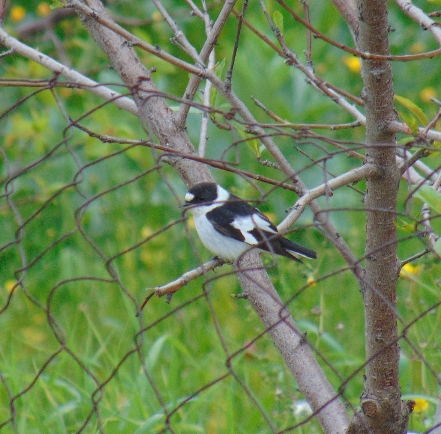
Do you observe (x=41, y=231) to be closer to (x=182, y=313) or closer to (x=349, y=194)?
(x=182, y=313)

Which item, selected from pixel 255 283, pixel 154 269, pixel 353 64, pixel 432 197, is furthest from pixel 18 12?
pixel 432 197

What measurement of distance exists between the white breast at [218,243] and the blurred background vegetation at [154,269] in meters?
0.17

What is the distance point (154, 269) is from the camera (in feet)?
16.3

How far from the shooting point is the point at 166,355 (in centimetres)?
423

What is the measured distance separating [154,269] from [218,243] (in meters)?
1.52

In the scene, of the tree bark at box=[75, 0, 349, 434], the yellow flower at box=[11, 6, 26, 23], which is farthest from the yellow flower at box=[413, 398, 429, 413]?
the yellow flower at box=[11, 6, 26, 23]

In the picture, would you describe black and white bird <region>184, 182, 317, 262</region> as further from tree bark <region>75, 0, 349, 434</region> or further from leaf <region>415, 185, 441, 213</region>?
leaf <region>415, 185, 441, 213</region>

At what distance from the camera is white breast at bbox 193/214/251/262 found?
137 inches

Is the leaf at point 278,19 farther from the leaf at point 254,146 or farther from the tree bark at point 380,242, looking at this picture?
the tree bark at point 380,242

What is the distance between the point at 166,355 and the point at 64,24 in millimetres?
2759

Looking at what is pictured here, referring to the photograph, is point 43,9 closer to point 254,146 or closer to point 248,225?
point 248,225

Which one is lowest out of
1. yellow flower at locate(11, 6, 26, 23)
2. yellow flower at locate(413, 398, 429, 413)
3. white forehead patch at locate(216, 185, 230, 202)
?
yellow flower at locate(413, 398, 429, 413)

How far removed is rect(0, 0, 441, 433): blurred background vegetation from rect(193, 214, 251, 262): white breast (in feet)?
0.55

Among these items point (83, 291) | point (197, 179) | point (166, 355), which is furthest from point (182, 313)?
point (197, 179)
